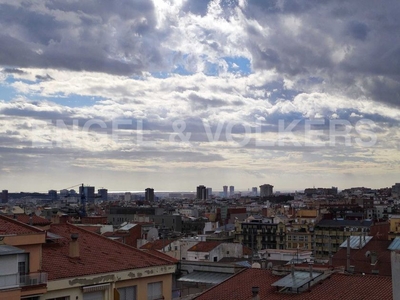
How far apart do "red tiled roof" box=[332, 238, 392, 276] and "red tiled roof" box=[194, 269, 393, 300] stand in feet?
63.3

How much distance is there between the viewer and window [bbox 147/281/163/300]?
23.0 metres

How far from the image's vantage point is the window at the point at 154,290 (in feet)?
75.5

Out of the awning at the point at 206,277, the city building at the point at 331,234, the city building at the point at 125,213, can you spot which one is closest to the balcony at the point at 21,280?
the awning at the point at 206,277

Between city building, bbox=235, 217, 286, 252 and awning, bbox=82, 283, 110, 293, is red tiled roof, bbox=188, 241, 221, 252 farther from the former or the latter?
awning, bbox=82, 283, 110, 293

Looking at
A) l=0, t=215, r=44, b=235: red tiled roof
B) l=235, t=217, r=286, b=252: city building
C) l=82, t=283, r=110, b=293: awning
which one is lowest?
l=235, t=217, r=286, b=252: city building

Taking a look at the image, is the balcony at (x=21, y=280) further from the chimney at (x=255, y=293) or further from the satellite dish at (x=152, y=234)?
the satellite dish at (x=152, y=234)

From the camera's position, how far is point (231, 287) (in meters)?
23.8

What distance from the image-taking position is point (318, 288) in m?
21.7

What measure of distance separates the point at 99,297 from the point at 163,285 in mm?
3502

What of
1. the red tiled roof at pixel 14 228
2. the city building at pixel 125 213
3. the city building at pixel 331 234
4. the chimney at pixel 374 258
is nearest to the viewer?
the red tiled roof at pixel 14 228

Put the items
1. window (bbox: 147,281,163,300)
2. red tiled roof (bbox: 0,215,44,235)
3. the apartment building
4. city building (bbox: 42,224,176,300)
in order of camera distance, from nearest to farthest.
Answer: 1. the apartment building
2. red tiled roof (bbox: 0,215,44,235)
3. city building (bbox: 42,224,176,300)
4. window (bbox: 147,281,163,300)

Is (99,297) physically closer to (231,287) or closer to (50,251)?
(50,251)

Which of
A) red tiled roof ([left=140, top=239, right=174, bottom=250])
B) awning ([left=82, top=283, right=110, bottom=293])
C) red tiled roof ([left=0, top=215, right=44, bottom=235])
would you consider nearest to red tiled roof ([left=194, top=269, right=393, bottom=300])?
awning ([left=82, top=283, right=110, bottom=293])

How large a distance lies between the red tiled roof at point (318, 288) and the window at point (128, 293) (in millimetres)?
2689
